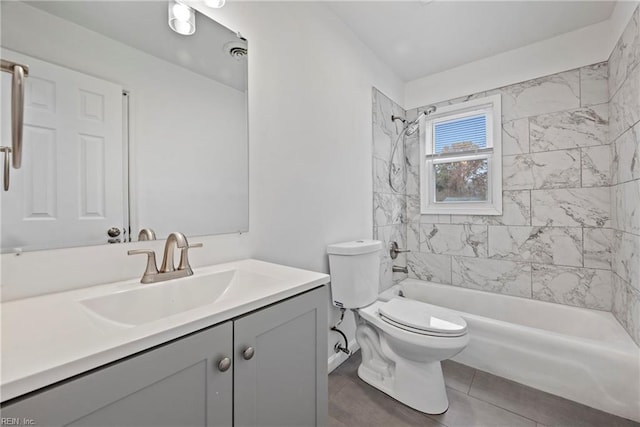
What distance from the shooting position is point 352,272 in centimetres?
174

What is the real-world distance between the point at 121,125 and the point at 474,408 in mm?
2211

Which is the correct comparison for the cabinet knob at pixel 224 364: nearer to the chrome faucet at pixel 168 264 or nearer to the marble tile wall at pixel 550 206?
the chrome faucet at pixel 168 264

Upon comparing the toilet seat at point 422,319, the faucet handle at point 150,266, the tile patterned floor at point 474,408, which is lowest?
the tile patterned floor at point 474,408

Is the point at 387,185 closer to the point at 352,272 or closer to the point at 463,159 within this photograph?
the point at 463,159

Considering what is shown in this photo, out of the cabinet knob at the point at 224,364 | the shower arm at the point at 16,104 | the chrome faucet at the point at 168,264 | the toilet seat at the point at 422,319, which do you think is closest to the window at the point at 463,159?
the toilet seat at the point at 422,319

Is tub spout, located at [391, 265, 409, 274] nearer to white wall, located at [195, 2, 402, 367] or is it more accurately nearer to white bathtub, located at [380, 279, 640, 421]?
white bathtub, located at [380, 279, 640, 421]

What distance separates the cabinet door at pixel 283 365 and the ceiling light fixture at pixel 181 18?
1.17 m

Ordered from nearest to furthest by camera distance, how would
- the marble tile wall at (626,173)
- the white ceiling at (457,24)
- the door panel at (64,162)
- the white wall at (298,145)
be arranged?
the door panel at (64,162), the white wall at (298,145), the marble tile wall at (626,173), the white ceiling at (457,24)

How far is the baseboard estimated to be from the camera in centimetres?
186

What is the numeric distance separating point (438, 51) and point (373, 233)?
1686 mm

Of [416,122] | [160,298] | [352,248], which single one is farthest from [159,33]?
[416,122]

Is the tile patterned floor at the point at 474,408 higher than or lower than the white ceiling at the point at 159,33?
lower

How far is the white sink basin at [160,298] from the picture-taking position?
31.0 inches

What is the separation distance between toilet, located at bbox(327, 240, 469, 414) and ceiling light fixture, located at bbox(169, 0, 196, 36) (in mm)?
1340
